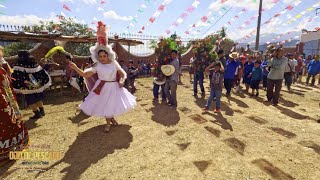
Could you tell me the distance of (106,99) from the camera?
4973 millimetres

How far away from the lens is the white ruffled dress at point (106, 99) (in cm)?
490

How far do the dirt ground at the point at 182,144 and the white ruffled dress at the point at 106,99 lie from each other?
63cm

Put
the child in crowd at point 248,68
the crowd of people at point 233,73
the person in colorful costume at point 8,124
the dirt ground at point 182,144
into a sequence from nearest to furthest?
the dirt ground at point 182,144 < the person in colorful costume at point 8,124 < the crowd of people at point 233,73 < the child in crowd at point 248,68

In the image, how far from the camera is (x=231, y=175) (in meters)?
3.52

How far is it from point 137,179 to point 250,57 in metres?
8.27

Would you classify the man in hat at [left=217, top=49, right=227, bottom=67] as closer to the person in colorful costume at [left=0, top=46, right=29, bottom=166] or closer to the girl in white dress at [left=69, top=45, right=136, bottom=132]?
the girl in white dress at [left=69, top=45, right=136, bottom=132]

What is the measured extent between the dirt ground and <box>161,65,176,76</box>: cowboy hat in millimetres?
1257

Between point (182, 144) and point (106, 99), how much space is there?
2003 mm

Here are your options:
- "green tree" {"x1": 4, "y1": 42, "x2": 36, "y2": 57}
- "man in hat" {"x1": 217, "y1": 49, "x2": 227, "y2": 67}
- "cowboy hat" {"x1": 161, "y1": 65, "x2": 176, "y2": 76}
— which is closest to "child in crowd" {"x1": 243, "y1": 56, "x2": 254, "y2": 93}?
"man in hat" {"x1": 217, "y1": 49, "x2": 227, "y2": 67}

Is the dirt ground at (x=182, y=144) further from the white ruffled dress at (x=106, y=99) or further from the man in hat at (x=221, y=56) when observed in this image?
the man in hat at (x=221, y=56)

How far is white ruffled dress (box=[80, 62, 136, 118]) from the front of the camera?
4902mm

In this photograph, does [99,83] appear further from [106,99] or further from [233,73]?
[233,73]

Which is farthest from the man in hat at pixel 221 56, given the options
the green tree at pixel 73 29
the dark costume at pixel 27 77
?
the green tree at pixel 73 29

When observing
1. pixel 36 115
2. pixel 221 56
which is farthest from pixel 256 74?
pixel 36 115
